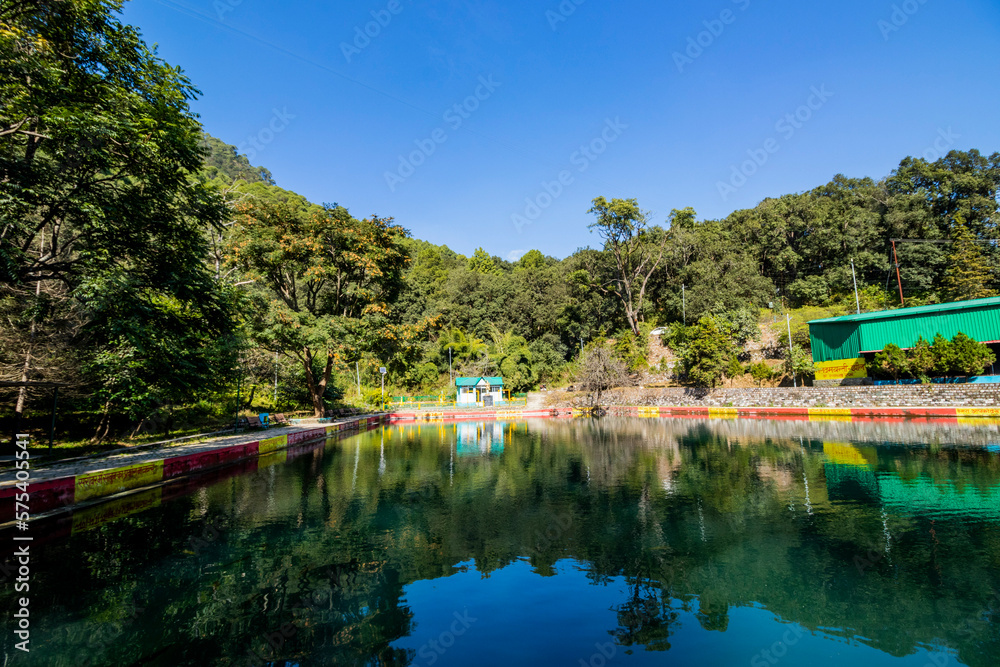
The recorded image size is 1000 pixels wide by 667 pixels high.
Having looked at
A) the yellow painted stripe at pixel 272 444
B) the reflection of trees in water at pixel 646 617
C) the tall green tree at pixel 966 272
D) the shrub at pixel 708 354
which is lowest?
the reflection of trees in water at pixel 646 617

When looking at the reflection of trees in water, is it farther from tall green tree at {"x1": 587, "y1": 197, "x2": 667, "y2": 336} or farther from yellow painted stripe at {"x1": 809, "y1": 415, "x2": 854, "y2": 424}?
tall green tree at {"x1": 587, "y1": 197, "x2": 667, "y2": 336}

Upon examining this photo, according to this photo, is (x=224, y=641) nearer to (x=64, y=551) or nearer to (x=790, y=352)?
(x=64, y=551)

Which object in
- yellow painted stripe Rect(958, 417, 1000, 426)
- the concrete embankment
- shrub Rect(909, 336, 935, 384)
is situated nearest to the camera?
the concrete embankment

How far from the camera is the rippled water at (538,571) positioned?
4496 mm

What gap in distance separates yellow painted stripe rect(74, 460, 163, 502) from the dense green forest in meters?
2.34

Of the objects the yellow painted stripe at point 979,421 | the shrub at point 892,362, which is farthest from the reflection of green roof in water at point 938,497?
the shrub at point 892,362

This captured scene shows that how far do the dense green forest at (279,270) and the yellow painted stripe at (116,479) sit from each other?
234 cm

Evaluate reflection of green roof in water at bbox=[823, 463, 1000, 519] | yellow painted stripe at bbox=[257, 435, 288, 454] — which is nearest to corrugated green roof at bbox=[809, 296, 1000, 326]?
reflection of green roof in water at bbox=[823, 463, 1000, 519]

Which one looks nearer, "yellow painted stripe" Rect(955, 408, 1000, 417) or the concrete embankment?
the concrete embankment

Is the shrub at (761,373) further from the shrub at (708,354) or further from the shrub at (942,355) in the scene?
the shrub at (942,355)

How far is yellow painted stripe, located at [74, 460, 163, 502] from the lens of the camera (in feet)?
31.6

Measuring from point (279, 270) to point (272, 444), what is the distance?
11.4 meters

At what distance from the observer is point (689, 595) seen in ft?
18.0

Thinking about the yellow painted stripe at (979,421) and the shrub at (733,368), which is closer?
the yellow painted stripe at (979,421)
